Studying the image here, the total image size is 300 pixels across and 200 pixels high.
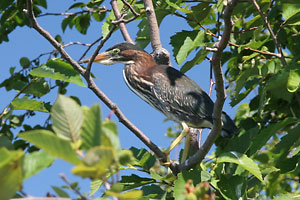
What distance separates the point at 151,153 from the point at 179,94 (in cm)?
147

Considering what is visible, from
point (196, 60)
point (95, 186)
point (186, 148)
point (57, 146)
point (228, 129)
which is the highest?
point (196, 60)

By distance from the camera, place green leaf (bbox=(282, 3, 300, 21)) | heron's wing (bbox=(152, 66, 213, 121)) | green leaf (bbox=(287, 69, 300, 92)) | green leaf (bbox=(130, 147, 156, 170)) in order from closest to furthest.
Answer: green leaf (bbox=(130, 147, 156, 170)) < green leaf (bbox=(287, 69, 300, 92)) < green leaf (bbox=(282, 3, 300, 21)) < heron's wing (bbox=(152, 66, 213, 121))

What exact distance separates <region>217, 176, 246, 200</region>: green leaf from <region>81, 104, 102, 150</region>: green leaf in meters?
1.53

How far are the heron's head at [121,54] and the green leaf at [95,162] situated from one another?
9.90 ft

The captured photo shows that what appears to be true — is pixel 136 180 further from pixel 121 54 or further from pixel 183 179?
pixel 121 54

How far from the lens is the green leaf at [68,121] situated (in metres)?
0.87

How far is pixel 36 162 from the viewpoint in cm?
94

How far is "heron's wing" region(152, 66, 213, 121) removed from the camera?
3.80 m

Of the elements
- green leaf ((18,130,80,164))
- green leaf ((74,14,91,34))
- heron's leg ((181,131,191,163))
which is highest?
green leaf ((74,14,91,34))

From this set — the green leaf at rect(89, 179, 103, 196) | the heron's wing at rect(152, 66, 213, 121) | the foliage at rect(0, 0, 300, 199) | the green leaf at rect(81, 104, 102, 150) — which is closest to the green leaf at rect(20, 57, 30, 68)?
the foliage at rect(0, 0, 300, 199)

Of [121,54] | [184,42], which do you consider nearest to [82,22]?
[121,54]

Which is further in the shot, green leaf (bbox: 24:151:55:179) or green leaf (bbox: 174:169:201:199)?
green leaf (bbox: 174:169:201:199)

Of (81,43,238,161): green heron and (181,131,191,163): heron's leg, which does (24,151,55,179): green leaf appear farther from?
(81,43,238,161): green heron

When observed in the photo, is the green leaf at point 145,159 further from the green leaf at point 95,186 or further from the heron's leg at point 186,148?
the heron's leg at point 186,148
